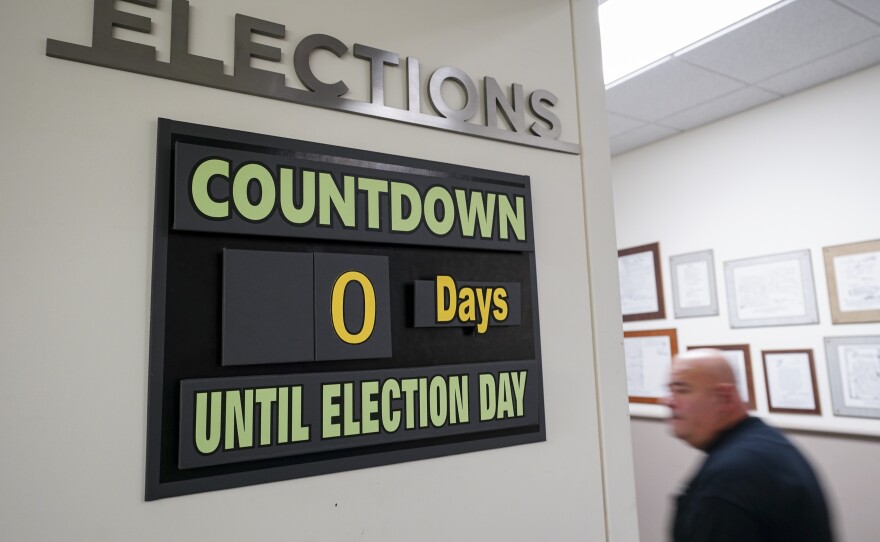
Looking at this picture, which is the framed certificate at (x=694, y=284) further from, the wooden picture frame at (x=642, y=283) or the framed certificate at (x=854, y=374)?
the framed certificate at (x=854, y=374)

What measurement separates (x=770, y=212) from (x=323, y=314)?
2.82 m

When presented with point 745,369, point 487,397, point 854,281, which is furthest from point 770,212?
point 487,397

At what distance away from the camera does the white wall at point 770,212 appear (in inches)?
108

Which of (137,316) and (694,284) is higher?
(694,284)

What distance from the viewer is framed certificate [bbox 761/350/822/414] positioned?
288 cm

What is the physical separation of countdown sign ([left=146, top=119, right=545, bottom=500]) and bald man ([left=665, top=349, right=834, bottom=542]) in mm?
398

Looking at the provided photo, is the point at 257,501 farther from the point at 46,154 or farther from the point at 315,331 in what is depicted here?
the point at 46,154

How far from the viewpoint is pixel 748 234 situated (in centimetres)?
320

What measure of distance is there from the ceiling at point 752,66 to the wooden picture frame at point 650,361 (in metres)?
1.30

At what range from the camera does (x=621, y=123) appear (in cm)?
336

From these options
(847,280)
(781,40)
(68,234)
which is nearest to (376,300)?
(68,234)

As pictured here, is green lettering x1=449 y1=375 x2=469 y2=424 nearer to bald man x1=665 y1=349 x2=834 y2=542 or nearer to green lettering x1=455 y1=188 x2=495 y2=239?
green lettering x1=455 y1=188 x2=495 y2=239

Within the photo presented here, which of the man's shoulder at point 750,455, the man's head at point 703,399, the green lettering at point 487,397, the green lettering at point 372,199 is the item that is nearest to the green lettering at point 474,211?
the green lettering at point 372,199

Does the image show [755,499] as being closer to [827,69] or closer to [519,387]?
[519,387]
